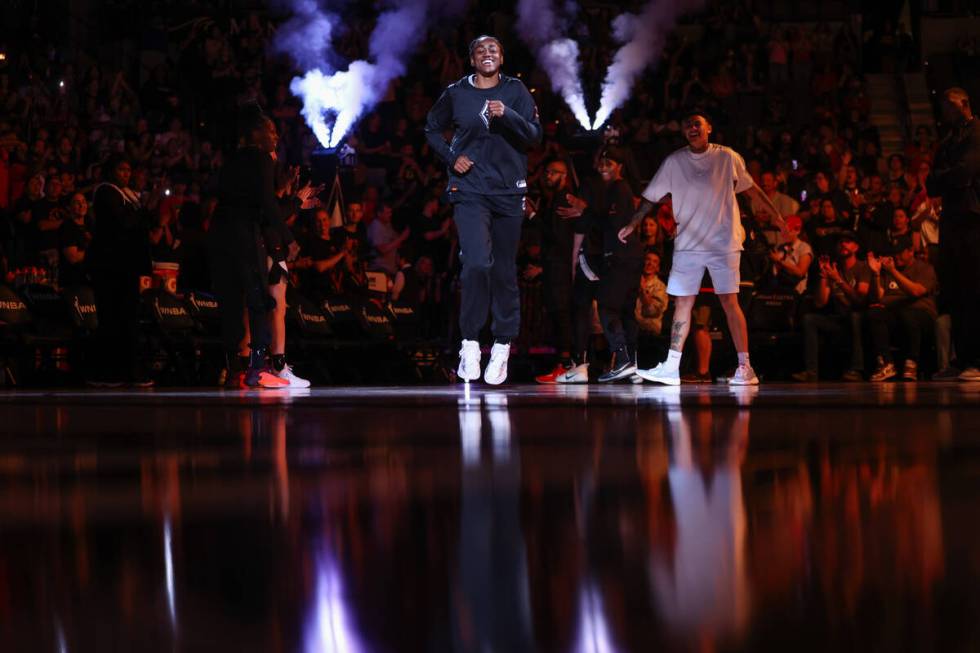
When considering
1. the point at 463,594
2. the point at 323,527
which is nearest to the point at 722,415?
the point at 323,527

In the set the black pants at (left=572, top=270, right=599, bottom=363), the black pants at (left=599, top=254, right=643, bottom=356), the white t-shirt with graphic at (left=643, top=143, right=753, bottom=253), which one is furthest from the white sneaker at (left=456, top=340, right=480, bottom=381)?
the black pants at (left=572, top=270, right=599, bottom=363)

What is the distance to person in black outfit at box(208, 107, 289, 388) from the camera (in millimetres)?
8055

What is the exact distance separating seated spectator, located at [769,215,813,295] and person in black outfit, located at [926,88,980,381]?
10.2 feet

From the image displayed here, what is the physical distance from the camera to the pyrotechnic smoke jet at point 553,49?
18328mm

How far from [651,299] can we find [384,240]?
311 centimetres

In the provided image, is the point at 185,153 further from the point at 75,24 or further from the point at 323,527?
the point at 323,527

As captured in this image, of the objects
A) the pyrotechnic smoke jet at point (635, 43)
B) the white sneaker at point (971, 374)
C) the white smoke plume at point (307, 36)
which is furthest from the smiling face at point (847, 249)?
the white smoke plume at point (307, 36)

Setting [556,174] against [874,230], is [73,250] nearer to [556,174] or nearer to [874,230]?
[556,174]

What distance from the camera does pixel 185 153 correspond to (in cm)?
1598

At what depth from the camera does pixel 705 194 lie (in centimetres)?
870

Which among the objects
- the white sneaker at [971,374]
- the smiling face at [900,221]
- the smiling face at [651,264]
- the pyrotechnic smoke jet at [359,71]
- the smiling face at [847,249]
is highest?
the pyrotechnic smoke jet at [359,71]

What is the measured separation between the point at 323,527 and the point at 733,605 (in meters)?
0.61

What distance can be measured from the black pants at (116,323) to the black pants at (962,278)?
553 cm

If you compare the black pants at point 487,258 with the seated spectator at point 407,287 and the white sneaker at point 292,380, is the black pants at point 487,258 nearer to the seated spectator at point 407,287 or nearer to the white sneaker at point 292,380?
the white sneaker at point 292,380
